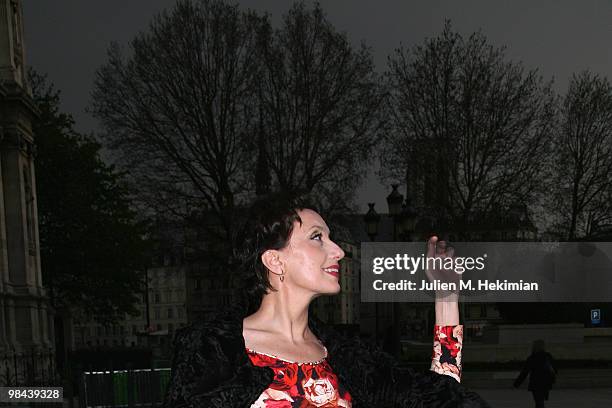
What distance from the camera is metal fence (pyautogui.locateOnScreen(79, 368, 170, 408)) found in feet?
35.4

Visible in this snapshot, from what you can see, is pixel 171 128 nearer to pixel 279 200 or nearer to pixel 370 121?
pixel 370 121

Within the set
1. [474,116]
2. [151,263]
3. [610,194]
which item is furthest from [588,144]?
[151,263]

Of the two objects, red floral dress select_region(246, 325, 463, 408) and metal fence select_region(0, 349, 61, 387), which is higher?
red floral dress select_region(246, 325, 463, 408)

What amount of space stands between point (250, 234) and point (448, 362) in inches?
33.7

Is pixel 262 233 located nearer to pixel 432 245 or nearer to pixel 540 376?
pixel 432 245

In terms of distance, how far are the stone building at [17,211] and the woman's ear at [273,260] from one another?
24891 mm

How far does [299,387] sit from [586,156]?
112 feet

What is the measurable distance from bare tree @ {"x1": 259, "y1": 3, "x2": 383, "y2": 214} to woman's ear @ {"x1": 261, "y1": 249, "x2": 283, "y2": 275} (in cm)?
2623

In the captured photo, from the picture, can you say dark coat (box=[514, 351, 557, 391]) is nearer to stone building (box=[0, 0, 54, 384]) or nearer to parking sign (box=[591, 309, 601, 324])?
parking sign (box=[591, 309, 601, 324])

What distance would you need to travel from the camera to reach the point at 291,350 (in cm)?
294

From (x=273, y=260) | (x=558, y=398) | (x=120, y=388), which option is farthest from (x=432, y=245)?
(x=558, y=398)

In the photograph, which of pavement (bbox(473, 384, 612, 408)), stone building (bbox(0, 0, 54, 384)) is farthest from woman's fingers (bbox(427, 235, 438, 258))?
stone building (bbox(0, 0, 54, 384))

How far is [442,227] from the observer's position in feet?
102

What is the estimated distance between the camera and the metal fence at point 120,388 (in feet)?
35.4
